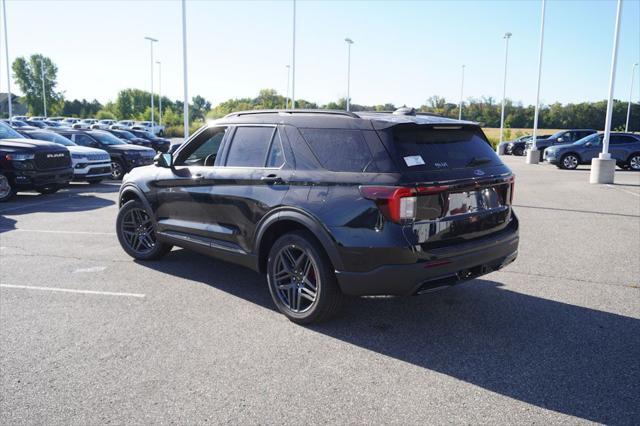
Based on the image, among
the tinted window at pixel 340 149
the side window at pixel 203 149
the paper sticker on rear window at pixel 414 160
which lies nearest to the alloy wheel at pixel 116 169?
the side window at pixel 203 149

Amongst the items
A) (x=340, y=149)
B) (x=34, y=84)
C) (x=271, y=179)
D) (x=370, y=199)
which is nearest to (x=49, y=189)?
(x=271, y=179)

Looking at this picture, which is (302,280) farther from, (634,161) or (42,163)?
(634,161)

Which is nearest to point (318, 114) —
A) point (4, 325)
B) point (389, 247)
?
point (389, 247)

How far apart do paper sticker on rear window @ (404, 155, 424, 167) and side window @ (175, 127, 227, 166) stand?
7.36ft

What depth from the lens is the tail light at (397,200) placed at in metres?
3.85

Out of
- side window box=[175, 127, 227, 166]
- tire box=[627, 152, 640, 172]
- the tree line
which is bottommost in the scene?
tire box=[627, 152, 640, 172]

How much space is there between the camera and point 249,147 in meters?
5.13

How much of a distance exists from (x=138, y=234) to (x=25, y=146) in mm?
7468

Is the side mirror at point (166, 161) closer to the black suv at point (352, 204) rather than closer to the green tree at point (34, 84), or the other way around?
the black suv at point (352, 204)

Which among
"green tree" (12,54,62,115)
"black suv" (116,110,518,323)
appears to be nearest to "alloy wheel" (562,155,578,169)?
"black suv" (116,110,518,323)

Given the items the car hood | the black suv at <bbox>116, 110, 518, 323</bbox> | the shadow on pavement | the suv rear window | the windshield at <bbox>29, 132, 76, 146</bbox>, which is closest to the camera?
the shadow on pavement

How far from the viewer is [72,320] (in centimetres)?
471

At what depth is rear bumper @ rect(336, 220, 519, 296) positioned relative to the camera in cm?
395

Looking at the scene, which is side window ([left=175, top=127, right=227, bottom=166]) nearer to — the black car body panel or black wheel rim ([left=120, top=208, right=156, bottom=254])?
the black car body panel
